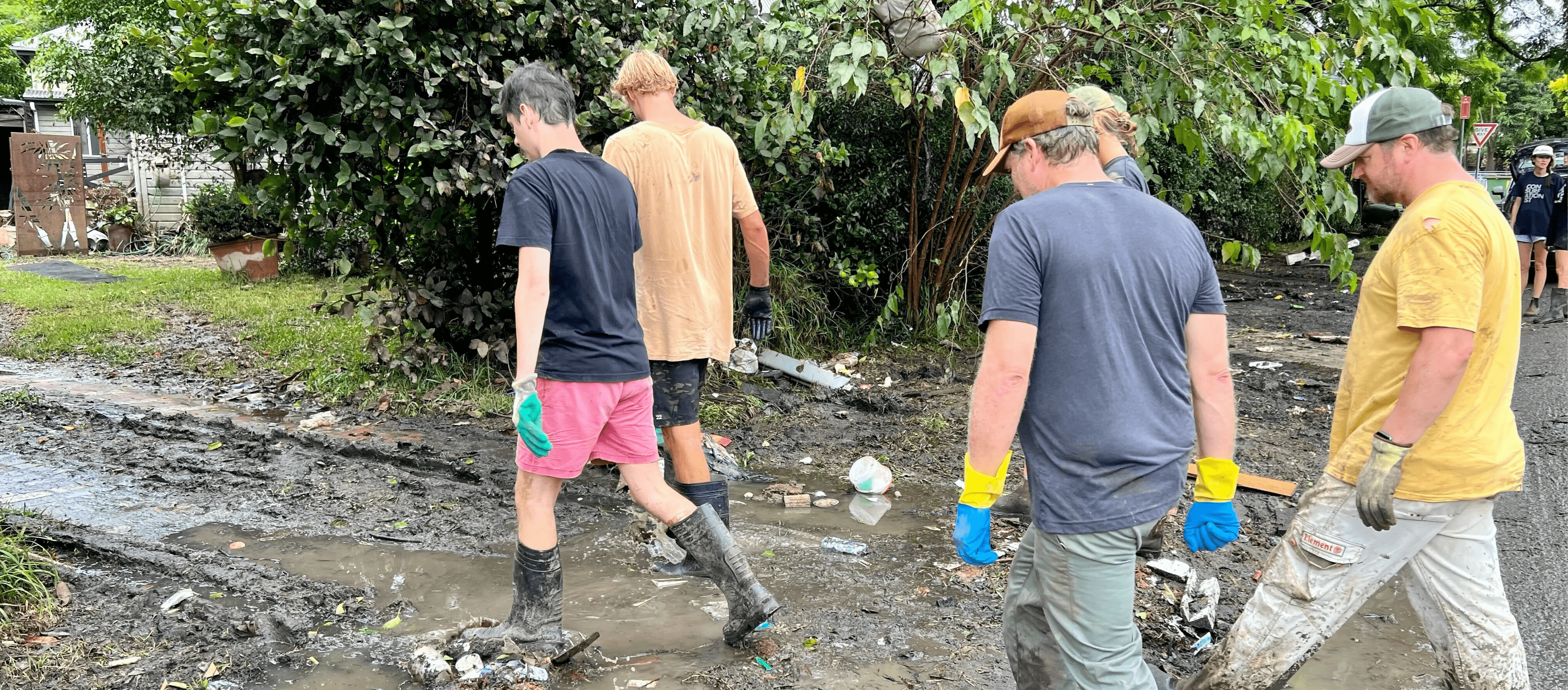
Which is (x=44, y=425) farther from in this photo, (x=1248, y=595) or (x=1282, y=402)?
(x=1282, y=402)

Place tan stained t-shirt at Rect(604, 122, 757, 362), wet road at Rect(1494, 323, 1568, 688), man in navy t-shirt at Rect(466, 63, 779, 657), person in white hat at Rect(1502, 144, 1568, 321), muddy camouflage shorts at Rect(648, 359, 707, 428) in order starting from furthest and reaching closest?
person in white hat at Rect(1502, 144, 1568, 321)
muddy camouflage shorts at Rect(648, 359, 707, 428)
tan stained t-shirt at Rect(604, 122, 757, 362)
wet road at Rect(1494, 323, 1568, 688)
man in navy t-shirt at Rect(466, 63, 779, 657)

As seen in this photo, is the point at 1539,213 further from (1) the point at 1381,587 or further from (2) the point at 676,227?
(2) the point at 676,227

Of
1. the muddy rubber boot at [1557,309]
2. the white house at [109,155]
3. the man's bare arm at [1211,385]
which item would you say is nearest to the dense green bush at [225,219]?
the white house at [109,155]

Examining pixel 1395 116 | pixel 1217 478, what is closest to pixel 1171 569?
pixel 1217 478

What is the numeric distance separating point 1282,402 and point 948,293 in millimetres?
2545

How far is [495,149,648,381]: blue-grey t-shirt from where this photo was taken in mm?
2982

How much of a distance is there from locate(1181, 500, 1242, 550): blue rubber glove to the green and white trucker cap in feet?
3.35

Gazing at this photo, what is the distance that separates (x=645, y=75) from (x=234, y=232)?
38.1 ft

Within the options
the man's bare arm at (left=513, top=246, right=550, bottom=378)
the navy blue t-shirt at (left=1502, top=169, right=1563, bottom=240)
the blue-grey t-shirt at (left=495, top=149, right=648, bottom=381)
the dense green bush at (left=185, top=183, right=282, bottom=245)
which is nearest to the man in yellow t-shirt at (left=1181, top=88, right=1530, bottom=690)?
the blue-grey t-shirt at (left=495, top=149, right=648, bottom=381)

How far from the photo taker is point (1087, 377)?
7.36ft

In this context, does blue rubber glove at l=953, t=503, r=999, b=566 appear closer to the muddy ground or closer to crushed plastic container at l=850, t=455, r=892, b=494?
the muddy ground

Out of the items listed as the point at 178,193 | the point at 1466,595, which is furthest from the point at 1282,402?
the point at 178,193

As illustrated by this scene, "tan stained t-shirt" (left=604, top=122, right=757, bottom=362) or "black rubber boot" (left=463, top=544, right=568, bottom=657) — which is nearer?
"black rubber boot" (left=463, top=544, right=568, bottom=657)

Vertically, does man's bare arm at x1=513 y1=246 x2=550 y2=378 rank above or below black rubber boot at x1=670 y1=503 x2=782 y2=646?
above
